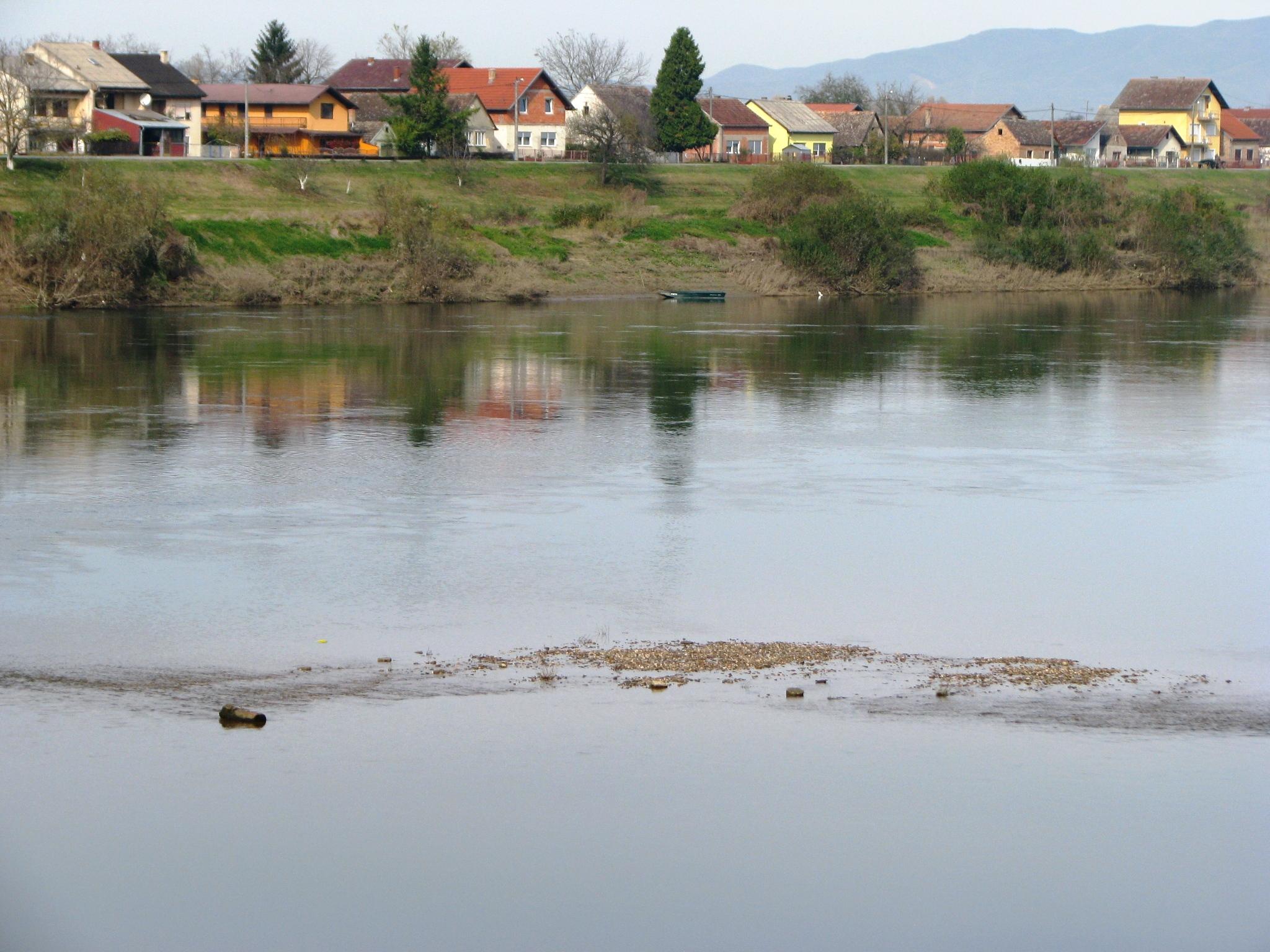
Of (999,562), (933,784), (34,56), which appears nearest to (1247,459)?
(999,562)

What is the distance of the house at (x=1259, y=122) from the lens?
140000 mm

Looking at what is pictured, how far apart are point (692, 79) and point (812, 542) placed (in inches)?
2988

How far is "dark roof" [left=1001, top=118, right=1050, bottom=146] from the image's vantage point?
115 meters

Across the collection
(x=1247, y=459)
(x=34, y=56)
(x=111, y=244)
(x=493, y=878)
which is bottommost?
(x=493, y=878)

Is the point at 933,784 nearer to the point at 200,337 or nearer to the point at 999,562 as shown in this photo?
the point at 999,562

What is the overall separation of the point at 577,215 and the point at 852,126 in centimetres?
5126

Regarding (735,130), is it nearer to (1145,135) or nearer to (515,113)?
(515,113)

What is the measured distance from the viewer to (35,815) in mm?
9812

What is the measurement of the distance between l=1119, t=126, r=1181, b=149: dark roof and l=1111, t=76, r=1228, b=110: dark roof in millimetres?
4982

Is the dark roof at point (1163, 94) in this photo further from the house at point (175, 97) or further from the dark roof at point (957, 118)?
the house at point (175, 97)

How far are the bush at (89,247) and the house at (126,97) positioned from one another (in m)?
19.5

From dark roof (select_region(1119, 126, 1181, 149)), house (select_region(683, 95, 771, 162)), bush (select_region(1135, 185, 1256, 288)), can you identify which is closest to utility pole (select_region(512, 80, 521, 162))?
house (select_region(683, 95, 771, 162))

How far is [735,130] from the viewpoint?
10600 centimetres

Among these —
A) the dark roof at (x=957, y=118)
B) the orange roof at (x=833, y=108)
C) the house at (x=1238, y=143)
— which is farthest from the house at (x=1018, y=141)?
the house at (x=1238, y=143)
